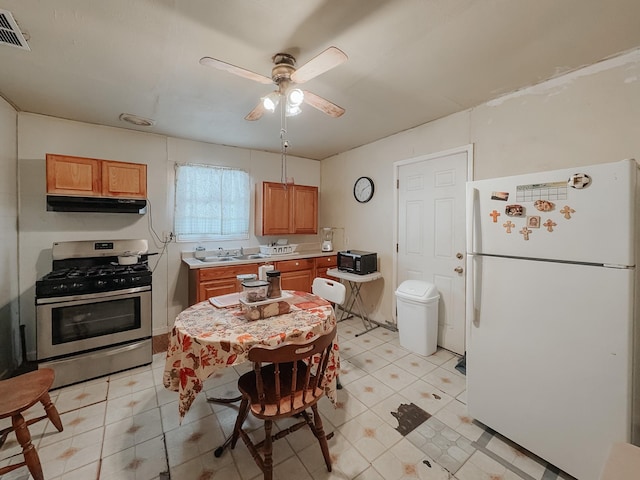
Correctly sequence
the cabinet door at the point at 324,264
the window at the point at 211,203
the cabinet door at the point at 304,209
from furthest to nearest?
the cabinet door at the point at 304,209
the cabinet door at the point at 324,264
the window at the point at 211,203

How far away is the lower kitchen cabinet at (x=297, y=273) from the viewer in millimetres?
3781

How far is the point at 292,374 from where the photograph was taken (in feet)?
4.80

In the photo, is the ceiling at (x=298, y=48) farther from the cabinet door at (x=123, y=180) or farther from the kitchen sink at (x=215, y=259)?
the kitchen sink at (x=215, y=259)

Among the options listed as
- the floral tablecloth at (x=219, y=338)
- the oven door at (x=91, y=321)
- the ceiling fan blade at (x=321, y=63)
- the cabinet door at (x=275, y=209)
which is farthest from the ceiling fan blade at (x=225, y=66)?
the cabinet door at (x=275, y=209)

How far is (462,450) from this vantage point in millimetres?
1692

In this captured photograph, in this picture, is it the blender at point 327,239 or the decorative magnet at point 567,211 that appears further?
the blender at point 327,239

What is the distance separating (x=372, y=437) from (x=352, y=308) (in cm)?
240

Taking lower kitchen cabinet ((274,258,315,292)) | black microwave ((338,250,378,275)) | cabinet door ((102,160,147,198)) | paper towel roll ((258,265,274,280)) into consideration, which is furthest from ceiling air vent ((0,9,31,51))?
black microwave ((338,250,378,275))

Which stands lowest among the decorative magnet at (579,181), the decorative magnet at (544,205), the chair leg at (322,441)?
the chair leg at (322,441)

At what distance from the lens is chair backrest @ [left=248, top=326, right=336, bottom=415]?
4.27 ft

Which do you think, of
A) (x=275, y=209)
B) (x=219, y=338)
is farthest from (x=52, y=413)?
(x=275, y=209)

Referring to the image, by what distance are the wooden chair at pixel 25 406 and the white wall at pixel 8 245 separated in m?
1.19

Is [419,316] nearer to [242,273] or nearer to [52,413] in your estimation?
[242,273]

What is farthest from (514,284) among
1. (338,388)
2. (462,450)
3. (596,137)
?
(338,388)
